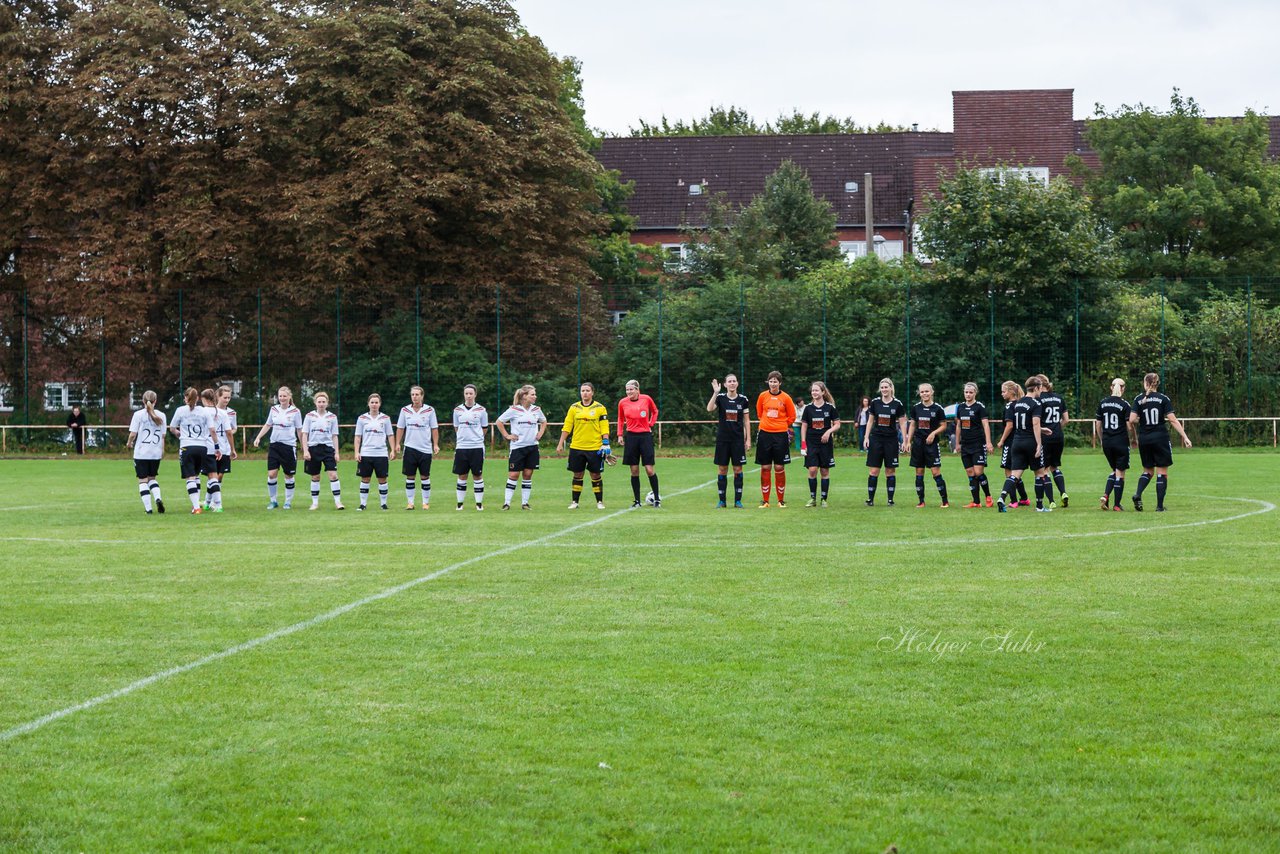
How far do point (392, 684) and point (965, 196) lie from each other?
1325 inches

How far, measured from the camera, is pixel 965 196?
126 feet

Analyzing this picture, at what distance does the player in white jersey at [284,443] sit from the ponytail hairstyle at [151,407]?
1.59 meters

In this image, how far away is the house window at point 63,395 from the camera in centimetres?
3975

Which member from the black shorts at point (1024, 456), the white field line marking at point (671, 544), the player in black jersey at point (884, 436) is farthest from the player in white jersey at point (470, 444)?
the black shorts at point (1024, 456)

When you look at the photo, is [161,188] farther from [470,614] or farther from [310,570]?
→ [470,614]

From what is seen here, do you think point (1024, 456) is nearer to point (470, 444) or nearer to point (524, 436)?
point (524, 436)

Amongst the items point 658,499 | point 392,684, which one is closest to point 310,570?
point 392,684

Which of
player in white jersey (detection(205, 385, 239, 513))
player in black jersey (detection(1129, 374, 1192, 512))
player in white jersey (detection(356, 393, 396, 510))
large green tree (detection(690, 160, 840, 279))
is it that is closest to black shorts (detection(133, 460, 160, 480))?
player in white jersey (detection(205, 385, 239, 513))

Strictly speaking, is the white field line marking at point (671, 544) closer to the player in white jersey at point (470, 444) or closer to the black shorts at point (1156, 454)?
the black shorts at point (1156, 454)

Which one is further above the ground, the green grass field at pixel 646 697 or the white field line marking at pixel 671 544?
the white field line marking at pixel 671 544

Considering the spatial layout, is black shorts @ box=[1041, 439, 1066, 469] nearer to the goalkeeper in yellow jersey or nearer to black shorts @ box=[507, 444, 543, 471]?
the goalkeeper in yellow jersey

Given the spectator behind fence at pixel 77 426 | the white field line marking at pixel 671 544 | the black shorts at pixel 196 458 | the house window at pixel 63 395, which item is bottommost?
the white field line marking at pixel 671 544

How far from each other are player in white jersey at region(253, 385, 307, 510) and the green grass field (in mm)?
6270

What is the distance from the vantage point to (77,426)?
128 feet
